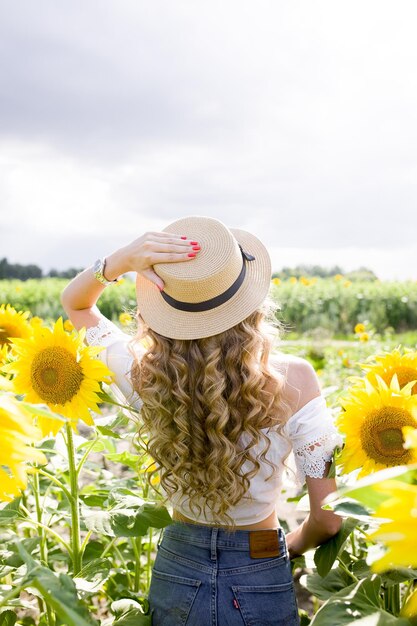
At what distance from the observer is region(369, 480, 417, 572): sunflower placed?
0.78 meters

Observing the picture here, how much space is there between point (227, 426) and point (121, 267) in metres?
0.53

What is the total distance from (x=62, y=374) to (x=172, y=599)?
673 mm

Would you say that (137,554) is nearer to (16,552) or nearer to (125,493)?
(125,493)

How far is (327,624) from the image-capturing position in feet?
4.46

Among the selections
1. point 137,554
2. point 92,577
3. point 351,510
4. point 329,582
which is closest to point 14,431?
point 351,510

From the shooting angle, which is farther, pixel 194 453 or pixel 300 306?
pixel 300 306

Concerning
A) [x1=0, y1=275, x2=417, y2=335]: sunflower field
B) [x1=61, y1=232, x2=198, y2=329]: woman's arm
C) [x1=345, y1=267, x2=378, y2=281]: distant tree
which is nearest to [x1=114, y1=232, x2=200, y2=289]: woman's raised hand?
[x1=61, y1=232, x2=198, y2=329]: woman's arm

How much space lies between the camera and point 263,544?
6.44 ft

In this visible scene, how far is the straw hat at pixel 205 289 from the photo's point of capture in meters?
1.88

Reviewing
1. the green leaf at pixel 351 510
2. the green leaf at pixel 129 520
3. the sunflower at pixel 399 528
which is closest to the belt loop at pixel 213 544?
the green leaf at pixel 129 520

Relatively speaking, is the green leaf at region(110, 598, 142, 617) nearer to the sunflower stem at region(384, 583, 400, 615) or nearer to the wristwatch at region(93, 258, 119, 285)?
the sunflower stem at region(384, 583, 400, 615)

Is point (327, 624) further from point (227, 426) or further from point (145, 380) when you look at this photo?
point (145, 380)

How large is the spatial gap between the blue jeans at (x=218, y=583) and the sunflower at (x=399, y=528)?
1186 millimetres

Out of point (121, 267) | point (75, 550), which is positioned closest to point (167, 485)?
point (75, 550)
